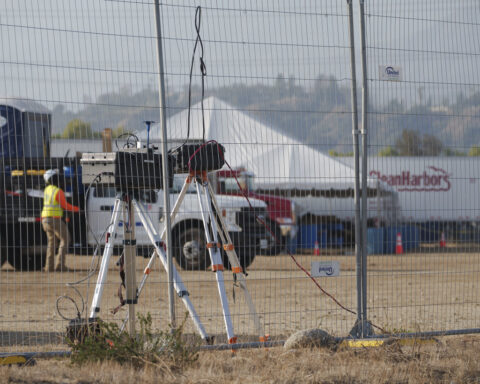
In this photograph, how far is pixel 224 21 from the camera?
22.6ft

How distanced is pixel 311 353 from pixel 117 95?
2.66 metres

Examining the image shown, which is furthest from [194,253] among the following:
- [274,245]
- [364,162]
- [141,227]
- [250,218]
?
[364,162]

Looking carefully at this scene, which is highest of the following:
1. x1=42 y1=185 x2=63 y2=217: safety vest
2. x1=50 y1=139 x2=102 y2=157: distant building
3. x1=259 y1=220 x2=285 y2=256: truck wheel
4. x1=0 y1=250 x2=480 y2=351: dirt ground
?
x1=50 y1=139 x2=102 y2=157: distant building

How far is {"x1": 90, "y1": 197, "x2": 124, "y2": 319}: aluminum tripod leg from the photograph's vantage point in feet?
21.0

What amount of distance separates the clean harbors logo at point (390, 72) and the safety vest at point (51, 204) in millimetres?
8342

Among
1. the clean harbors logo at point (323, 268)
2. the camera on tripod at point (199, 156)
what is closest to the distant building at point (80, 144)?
the camera on tripod at point (199, 156)

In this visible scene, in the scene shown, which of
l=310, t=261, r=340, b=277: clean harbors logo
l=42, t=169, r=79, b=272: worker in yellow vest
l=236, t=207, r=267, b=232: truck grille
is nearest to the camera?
l=310, t=261, r=340, b=277: clean harbors logo

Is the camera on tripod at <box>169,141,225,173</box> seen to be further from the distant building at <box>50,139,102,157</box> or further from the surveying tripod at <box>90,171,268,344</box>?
the distant building at <box>50,139,102,157</box>

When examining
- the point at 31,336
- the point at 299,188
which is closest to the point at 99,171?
the point at 31,336

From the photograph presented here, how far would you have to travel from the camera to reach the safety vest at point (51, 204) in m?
14.2

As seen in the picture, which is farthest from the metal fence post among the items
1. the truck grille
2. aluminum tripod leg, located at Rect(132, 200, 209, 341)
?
the truck grille

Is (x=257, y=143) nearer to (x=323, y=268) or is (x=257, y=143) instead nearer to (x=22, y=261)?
(x=323, y=268)

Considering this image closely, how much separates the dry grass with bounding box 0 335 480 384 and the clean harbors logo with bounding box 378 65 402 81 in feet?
8.02

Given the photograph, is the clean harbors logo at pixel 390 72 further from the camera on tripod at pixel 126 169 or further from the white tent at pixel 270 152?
the camera on tripod at pixel 126 169
